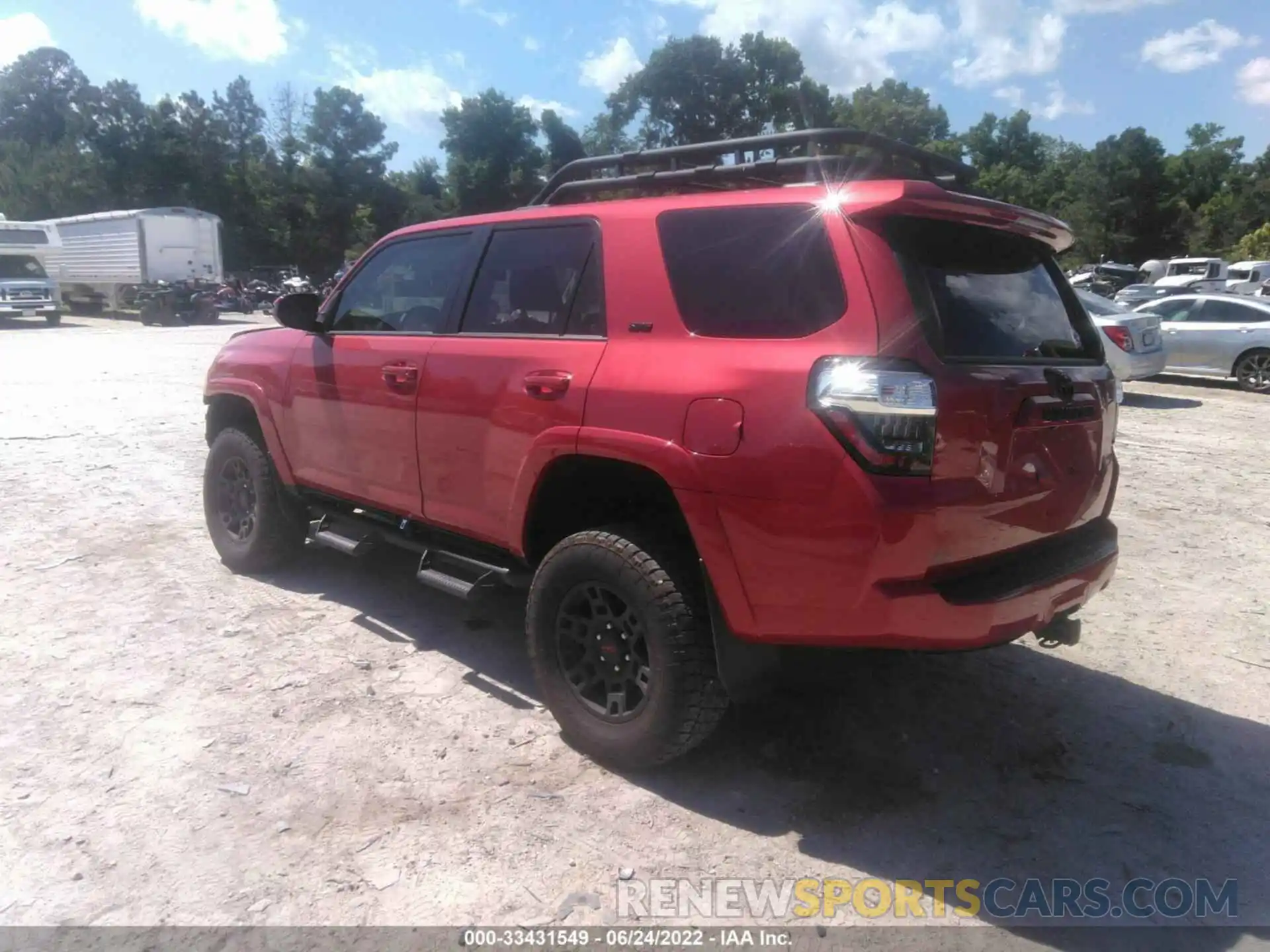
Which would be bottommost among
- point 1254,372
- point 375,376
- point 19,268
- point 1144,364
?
point 1254,372

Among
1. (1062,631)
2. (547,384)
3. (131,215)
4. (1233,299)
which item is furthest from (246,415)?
(131,215)

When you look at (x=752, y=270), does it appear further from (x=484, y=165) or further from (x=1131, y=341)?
(x=484, y=165)

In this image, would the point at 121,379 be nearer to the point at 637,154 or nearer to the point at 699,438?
the point at 637,154

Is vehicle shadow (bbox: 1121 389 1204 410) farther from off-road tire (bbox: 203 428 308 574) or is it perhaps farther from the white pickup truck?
the white pickup truck

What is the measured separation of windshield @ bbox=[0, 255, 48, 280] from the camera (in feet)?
81.8

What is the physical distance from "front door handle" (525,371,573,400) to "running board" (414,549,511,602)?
0.76m

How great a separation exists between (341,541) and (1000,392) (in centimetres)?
307

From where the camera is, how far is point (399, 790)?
312 cm

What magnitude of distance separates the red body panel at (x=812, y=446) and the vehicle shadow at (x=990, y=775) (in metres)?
0.44

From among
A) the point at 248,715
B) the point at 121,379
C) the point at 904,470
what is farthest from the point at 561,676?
the point at 121,379

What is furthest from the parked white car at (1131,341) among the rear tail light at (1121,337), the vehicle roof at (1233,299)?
the vehicle roof at (1233,299)

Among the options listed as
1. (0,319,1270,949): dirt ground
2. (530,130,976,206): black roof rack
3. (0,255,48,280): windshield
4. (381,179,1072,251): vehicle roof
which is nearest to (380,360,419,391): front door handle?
(381,179,1072,251): vehicle roof

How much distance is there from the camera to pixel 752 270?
295 cm

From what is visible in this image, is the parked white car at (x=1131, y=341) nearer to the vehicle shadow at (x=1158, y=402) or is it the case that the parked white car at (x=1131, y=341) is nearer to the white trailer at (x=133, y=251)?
the vehicle shadow at (x=1158, y=402)
